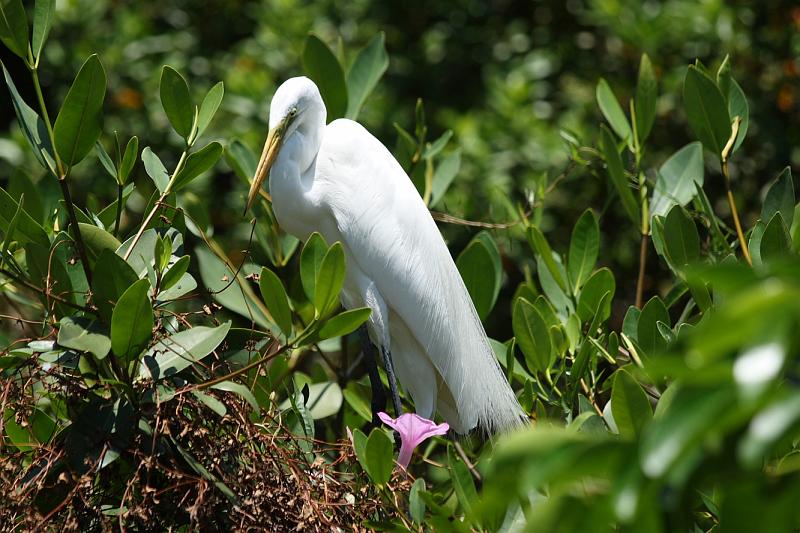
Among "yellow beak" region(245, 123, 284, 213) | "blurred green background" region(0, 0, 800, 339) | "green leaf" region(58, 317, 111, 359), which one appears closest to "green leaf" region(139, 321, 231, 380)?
"green leaf" region(58, 317, 111, 359)

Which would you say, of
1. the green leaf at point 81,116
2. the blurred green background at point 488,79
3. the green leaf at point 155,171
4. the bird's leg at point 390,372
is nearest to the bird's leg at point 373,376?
the bird's leg at point 390,372

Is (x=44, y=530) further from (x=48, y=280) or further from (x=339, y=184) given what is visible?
(x=339, y=184)

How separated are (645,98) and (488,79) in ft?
5.53

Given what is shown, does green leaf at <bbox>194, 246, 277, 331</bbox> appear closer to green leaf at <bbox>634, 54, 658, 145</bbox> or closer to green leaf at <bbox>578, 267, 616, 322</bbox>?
green leaf at <bbox>578, 267, 616, 322</bbox>

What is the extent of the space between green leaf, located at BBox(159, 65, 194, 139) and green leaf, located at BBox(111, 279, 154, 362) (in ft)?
1.27

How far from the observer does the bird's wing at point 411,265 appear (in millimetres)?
2090

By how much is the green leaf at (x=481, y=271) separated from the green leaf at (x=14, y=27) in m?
0.95

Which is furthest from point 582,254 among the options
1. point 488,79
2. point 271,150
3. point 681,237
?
point 488,79

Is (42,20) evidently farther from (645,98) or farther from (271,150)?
(645,98)

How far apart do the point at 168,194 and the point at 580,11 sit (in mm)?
2568

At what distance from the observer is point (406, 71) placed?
4.00m

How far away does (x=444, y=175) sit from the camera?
7.92 feet

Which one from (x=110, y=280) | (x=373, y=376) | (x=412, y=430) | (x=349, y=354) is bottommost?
(x=349, y=354)

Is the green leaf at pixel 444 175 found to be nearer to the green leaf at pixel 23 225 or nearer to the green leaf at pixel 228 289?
the green leaf at pixel 228 289
